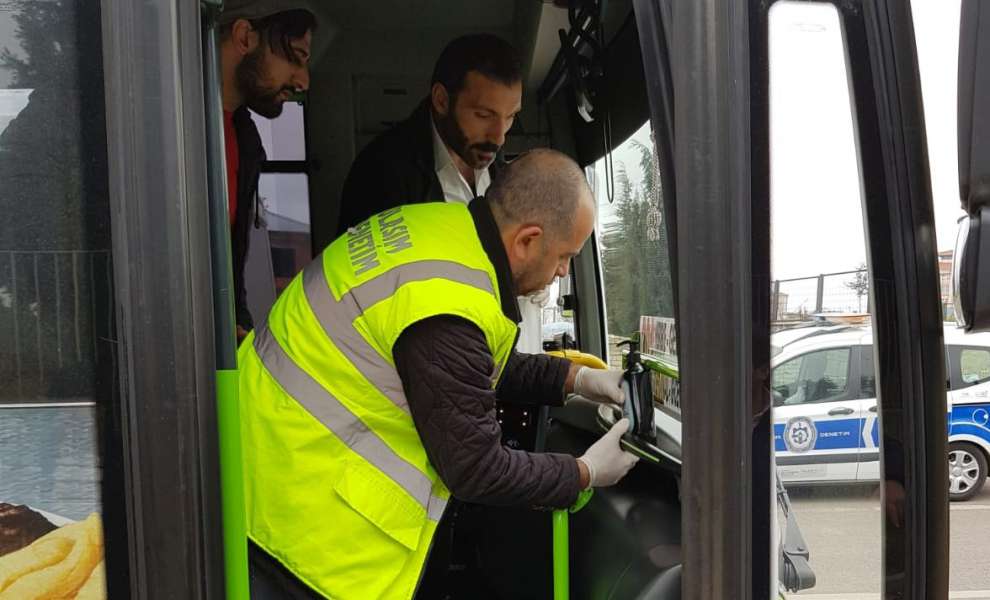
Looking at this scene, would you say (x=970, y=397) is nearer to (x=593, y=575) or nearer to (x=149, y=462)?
(x=593, y=575)

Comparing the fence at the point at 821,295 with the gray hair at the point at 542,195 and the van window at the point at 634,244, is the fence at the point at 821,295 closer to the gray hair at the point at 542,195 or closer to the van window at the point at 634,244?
the van window at the point at 634,244

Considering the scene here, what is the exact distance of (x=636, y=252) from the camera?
207cm

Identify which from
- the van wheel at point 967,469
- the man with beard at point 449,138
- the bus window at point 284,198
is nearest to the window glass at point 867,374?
the van wheel at point 967,469

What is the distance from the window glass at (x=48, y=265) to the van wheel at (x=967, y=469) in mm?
1327

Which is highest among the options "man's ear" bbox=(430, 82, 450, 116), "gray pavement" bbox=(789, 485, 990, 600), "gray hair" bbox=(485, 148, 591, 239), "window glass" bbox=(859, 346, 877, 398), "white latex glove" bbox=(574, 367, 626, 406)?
"man's ear" bbox=(430, 82, 450, 116)

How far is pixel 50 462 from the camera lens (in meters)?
1.06

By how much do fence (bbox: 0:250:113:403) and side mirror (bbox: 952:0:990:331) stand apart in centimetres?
105

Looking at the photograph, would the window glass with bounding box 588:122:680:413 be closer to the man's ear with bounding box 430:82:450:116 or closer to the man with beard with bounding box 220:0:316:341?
the man's ear with bounding box 430:82:450:116

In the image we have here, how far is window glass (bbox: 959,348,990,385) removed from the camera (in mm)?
1509

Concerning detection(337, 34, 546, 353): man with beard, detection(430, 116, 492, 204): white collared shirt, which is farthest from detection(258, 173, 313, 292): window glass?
detection(430, 116, 492, 204): white collared shirt

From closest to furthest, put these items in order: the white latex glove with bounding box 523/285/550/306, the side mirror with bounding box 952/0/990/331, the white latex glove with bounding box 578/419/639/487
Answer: the side mirror with bounding box 952/0/990/331
the white latex glove with bounding box 578/419/639/487
the white latex glove with bounding box 523/285/550/306

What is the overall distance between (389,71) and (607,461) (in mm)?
2168

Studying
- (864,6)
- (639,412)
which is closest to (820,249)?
(864,6)

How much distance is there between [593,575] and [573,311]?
159 centimetres
